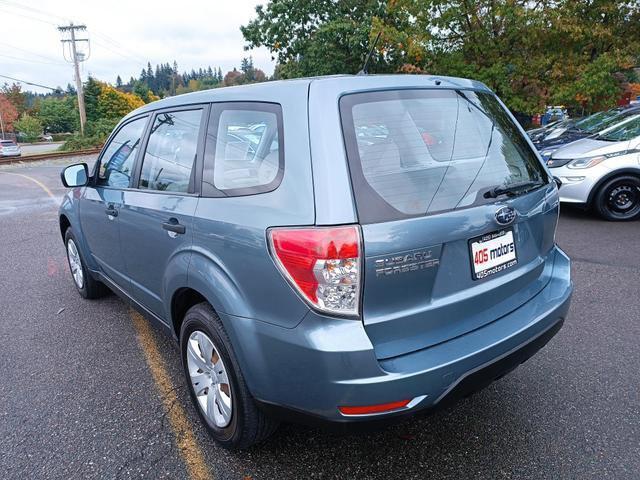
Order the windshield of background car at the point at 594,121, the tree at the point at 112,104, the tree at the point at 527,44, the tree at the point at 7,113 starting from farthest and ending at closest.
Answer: the tree at the point at 7,113 → the tree at the point at 112,104 → the tree at the point at 527,44 → the windshield of background car at the point at 594,121

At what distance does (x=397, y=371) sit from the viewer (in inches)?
71.9

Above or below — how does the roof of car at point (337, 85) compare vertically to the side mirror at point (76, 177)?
above

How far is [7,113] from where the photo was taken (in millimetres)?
80375

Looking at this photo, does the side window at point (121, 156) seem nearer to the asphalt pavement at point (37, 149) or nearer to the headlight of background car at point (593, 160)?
the headlight of background car at point (593, 160)

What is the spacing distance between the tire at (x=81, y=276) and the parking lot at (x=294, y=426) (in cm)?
35

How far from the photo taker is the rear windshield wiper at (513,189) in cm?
219

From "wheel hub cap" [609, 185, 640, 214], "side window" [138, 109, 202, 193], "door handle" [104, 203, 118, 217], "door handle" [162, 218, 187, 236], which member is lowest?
"wheel hub cap" [609, 185, 640, 214]

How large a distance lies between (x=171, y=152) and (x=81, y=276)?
229cm

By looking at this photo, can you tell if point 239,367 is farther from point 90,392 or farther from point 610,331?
point 610,331

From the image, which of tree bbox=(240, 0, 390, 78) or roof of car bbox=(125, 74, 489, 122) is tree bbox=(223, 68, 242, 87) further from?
roof of car bbox=(125, 74, 489, 122)

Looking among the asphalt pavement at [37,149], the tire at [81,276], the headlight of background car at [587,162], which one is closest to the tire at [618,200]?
the headlight of background car at [587,162]

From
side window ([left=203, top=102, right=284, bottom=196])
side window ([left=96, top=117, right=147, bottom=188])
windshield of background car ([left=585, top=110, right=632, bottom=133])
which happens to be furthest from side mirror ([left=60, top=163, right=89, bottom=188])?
windshield of background car ([left=585, top=110, right=632, bottom=133])

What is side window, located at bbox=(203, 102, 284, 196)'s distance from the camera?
81.7 inches

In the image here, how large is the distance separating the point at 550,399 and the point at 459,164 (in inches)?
60.0
